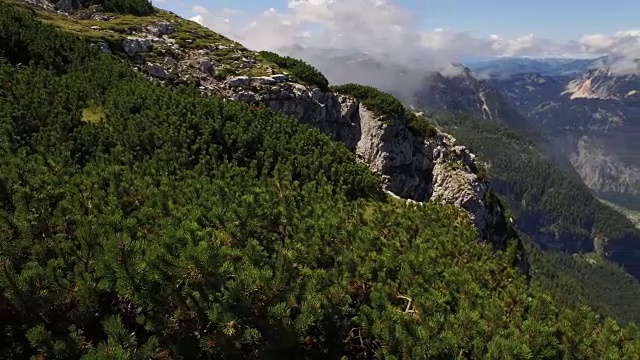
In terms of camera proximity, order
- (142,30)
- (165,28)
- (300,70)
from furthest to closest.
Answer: (165,28) → (142,30) → (300,70)

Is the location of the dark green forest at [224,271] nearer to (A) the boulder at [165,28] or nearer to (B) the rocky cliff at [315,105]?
(B) the rocky cliff at [315,105]

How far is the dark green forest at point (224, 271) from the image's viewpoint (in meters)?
12.9

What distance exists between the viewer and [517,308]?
18.4m

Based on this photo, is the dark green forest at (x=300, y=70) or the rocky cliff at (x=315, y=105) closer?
the rocky cliff at (x=315, y=105)

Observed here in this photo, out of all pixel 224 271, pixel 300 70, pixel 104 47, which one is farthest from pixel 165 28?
pixel 224 271

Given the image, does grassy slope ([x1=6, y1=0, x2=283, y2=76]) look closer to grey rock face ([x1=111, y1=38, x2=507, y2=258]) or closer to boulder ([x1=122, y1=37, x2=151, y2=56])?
boulder ([x1=122, y1=37, x2=151, y2=56])

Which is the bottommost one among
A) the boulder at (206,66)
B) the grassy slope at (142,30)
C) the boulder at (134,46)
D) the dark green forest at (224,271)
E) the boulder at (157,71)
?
the dark green forest at (224,271)

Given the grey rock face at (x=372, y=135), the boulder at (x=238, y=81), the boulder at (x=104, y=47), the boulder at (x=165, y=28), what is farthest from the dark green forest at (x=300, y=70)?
the boulder at (x=104, y=47)

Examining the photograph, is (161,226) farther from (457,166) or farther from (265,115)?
(457,166)

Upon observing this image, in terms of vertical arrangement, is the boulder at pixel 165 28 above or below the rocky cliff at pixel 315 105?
above

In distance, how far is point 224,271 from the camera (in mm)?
13734

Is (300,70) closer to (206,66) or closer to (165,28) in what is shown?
(206,66)

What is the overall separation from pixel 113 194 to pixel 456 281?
14166 mm

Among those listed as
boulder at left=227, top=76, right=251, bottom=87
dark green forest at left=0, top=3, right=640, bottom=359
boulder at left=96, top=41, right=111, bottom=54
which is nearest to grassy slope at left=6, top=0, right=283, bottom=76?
boulder at left=96, top=41, right=111, bottom=54
